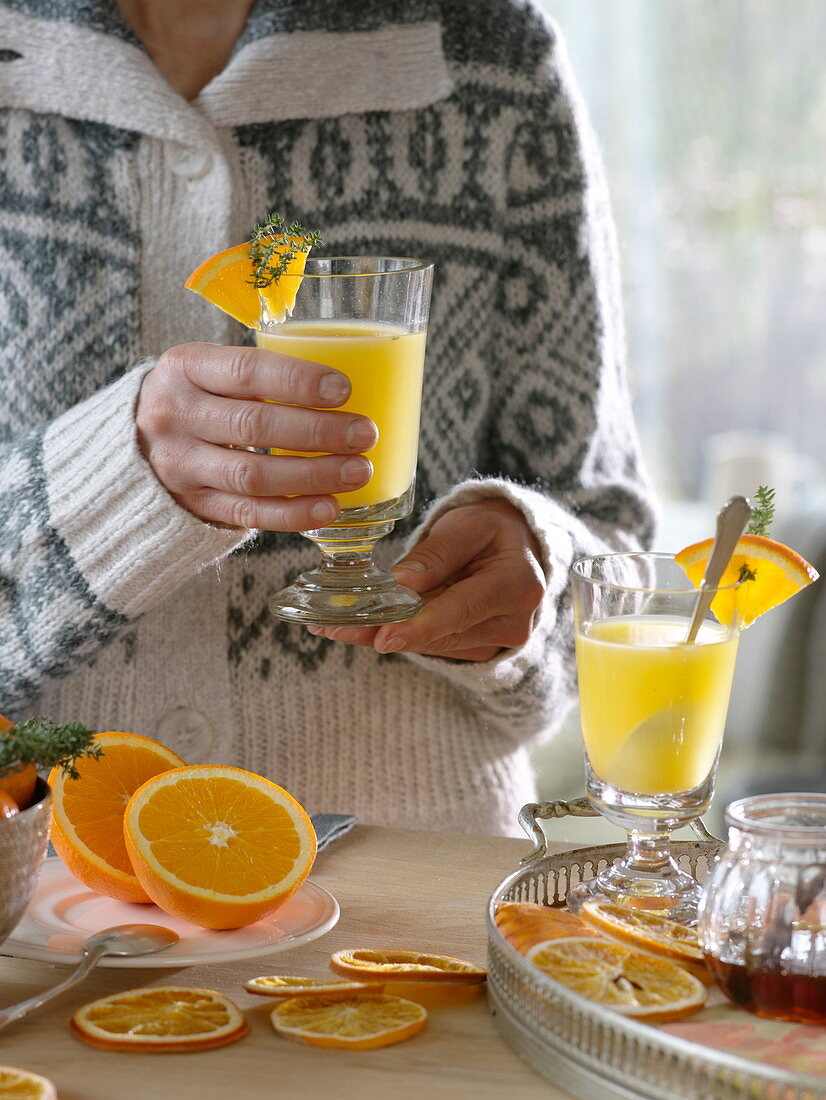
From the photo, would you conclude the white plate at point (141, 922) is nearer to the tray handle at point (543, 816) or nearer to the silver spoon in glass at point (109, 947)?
the silver spoon in glass at point (109, 947)

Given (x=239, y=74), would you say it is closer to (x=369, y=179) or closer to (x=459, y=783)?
(x=369, y=179)

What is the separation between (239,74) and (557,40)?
0.35 meters

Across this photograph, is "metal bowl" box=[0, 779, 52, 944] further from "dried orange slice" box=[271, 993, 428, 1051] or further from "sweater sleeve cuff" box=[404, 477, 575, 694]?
"sweater sleeve cuff" box=[404, 477, 575, 694]

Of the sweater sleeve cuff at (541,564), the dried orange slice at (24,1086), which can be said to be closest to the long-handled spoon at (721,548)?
the sweater sleeve cuff at (541,564)

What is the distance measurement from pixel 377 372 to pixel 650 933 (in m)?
0.40

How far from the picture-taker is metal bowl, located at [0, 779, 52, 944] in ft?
2.24

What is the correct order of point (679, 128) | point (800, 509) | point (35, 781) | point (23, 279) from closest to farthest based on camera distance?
1. point (35, 781)
2. point (23, 279)
3. point (800, 509)
4. point (679, 128)

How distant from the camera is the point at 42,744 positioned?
26.9 inches

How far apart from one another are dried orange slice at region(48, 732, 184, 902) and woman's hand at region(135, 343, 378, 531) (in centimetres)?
18

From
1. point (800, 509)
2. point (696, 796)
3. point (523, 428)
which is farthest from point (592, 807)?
point (800, 509)

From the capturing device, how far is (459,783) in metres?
1.33

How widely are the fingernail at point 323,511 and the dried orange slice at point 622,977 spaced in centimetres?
32

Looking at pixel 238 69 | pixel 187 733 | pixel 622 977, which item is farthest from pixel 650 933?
pixel 238 69

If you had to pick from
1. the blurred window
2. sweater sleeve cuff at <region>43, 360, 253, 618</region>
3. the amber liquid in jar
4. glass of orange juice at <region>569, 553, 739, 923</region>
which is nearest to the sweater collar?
sweater sleeve cuff at <region>43, 360, 253, 618</region>
